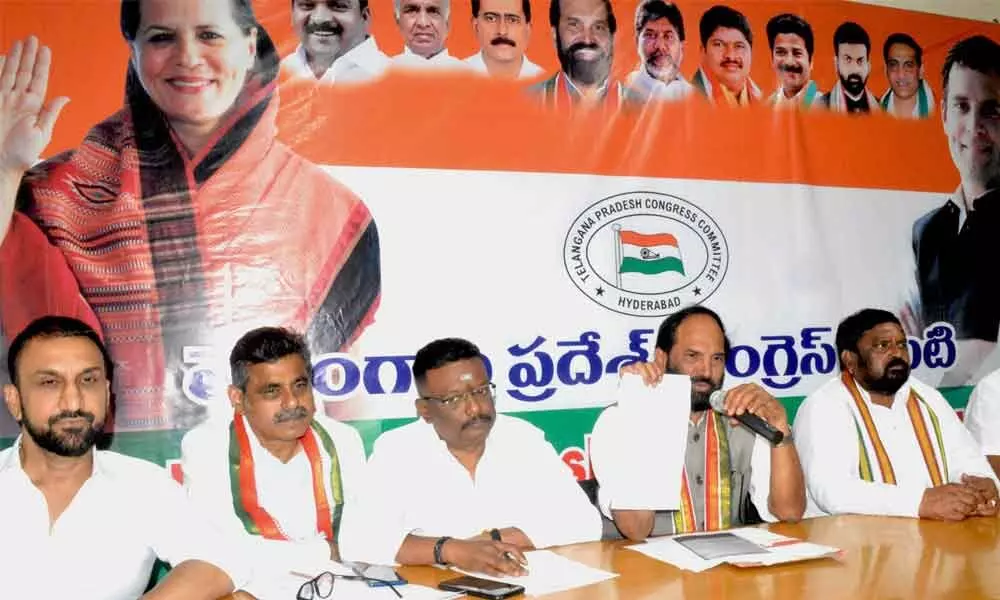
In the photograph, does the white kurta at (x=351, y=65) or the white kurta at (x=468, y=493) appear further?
the white kurta at (x=351, y=65)

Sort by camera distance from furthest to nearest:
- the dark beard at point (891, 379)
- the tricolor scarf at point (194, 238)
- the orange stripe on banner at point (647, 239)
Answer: the orange stripe on banner at point (647, 239) < the dark beard at point (891, 379) < the tricolor scarf at point (194, 238)

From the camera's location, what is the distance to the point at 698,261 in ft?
13.2

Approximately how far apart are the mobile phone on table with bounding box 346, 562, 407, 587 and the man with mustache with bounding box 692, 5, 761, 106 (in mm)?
2755

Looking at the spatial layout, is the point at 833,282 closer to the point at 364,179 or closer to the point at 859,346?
the point at 859,346

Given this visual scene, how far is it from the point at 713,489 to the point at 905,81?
2.64 metres

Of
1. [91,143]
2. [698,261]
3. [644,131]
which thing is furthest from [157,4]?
[698,261]

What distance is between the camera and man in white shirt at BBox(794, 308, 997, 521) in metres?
3.22

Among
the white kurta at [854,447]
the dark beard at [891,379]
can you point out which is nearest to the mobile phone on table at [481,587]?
the white kurta at [854,447]

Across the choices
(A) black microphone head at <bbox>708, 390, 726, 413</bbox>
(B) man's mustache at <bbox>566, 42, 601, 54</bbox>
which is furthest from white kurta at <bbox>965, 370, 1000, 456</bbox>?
(B) man's mustache at <bbox>566, 42, 601, 54</bbox>

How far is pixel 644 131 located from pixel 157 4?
84.0 inches

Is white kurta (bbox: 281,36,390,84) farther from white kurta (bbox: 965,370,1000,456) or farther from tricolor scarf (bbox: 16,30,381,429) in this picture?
white kurta (bbox: 965,370,1000,456)

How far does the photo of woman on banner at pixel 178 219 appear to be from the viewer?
3223 mm

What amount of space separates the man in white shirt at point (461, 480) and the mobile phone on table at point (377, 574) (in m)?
0.35

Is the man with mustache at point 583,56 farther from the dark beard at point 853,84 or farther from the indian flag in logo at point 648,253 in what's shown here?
the dark beard at point 853,84
